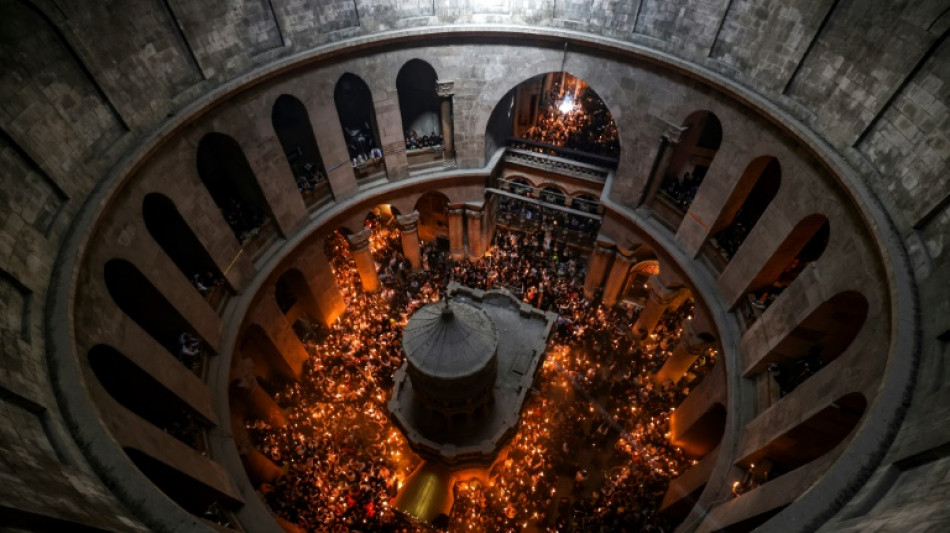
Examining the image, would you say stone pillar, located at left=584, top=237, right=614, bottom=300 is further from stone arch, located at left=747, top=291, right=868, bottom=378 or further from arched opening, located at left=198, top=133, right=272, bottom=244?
arched opening, located at left=198, top=133, right=272, bottom=244

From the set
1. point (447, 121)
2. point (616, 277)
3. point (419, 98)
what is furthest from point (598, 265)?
point (419, 98)

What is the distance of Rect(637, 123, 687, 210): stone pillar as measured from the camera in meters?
15.0

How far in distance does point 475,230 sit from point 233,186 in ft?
33.6

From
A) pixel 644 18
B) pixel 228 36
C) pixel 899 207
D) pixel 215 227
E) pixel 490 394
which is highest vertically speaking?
pixel 644 18

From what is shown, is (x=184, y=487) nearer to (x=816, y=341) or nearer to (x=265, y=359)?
(x=265, y=359)

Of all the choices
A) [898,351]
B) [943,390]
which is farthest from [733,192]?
[943,390]

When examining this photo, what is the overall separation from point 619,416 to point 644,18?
13.6 meters

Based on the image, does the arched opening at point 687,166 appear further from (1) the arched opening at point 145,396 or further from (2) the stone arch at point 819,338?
(1) the arched opening at point 145,396

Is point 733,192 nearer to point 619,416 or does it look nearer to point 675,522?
point 619,416

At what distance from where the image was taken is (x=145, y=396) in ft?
40.2

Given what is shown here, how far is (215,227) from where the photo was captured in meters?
14.0

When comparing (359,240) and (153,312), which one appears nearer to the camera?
(153,312)

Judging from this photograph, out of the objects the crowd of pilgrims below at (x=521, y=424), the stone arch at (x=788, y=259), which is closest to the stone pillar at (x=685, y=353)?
the crowd of pilgrims below at (x=521, y=424)

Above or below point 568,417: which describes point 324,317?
above
